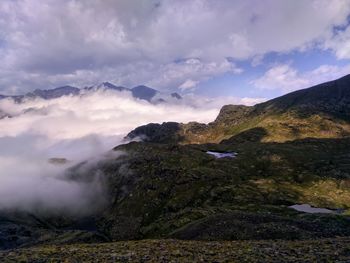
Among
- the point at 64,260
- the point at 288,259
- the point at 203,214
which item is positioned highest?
the point at 64,260

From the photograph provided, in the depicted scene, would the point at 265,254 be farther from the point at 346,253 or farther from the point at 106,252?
the point at 106,252

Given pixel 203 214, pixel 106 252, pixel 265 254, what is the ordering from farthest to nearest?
pixel 203 214 < pixel 106 252 < pixel 265 254

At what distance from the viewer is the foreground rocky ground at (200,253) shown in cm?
4497

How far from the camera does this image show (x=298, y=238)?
223ft

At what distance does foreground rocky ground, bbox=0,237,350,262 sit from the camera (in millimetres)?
44969

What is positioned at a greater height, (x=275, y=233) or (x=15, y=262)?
(x=15, y=262)

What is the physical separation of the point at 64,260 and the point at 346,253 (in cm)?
3475

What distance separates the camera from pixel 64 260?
1858 inches

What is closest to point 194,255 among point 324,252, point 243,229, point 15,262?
point 324,252

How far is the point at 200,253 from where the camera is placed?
4888 centimetres

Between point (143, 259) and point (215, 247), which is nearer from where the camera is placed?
point (143, 259)

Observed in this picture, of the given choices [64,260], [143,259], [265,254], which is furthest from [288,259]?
[64,260]

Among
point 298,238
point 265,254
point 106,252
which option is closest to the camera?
point 265,254

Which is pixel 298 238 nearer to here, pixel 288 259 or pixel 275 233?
pixel 275 233
